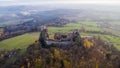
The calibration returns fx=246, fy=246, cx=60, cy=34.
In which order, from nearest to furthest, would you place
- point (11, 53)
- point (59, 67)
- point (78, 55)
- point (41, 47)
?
point (59, 67)
point (78, 55)
point (41, 47)
point (11, 53)

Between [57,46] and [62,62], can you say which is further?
[57,46]

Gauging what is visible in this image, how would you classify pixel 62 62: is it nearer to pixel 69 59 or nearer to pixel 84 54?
pixel 69 59

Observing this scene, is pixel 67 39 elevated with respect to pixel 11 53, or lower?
elevated

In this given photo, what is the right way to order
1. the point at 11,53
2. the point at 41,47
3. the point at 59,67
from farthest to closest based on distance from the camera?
the point at 11,53 → the point at 41,47 → the point at 59,67

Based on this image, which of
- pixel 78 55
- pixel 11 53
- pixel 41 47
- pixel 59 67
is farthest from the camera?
pixel 11 53

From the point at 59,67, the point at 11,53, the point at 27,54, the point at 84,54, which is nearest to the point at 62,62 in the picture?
the point at 59,67

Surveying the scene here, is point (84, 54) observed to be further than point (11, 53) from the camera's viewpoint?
No

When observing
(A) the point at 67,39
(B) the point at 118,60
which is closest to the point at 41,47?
(A) the point at 67,39

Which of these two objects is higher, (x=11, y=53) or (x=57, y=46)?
(x=57, y=46)

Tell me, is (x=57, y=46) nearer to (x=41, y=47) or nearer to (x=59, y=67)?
(x=41, y=47)
